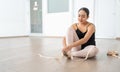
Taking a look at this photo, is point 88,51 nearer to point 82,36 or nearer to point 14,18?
point 82,36

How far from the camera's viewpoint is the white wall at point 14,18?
21.4 feet

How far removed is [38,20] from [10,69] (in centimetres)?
583

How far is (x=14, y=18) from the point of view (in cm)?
693

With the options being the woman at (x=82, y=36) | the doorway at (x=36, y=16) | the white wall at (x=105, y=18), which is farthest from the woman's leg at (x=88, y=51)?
the doorway at (x=36, y=16)

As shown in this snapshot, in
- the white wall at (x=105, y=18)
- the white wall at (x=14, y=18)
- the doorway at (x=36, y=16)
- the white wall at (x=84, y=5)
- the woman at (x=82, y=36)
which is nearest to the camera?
the woman at (x=82, y=36)

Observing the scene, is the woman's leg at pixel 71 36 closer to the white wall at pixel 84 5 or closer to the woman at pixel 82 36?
the woman at pixel 82 36

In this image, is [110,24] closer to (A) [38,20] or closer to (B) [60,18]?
(B) [60,18]

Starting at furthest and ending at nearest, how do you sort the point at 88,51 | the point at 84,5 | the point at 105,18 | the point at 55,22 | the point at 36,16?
1. the point at 36,16
2. the point at 55,22
3. the point at 84,5
4. the point at 105,18
5. the point at 88,51

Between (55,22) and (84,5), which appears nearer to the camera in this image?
(84,5)

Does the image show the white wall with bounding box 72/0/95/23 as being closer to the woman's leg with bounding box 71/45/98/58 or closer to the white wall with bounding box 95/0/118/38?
the white wall with bounding box 95/0/118/38

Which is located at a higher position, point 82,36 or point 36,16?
point 36,16

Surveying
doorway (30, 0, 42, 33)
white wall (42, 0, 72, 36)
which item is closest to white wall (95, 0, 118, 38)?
white wall (42, 0, 72, 36)

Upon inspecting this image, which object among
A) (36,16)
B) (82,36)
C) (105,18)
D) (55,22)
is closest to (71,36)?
(82,36)

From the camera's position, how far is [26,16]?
7.34 m
